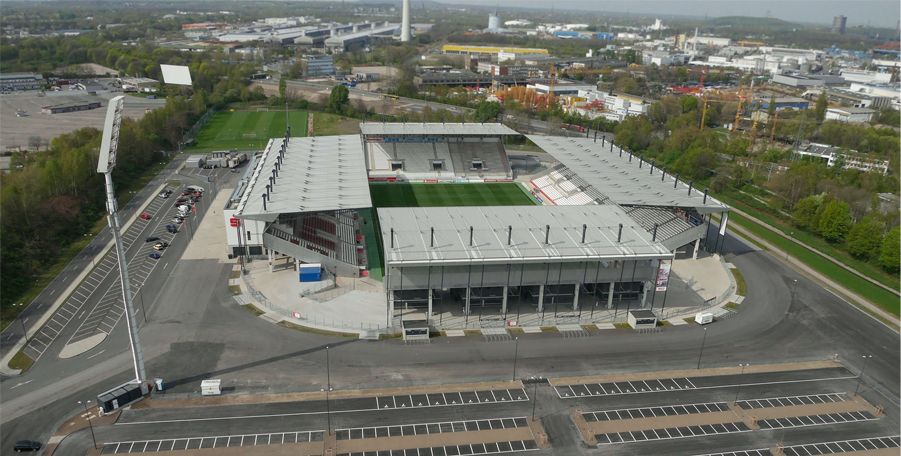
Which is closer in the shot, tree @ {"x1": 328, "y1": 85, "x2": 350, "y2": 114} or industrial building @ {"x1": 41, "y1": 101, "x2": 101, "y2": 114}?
industrial building @ {"x1": 41, "y1": 101, "x2": 101, "y2": 114}

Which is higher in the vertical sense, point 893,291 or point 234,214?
point 234,214

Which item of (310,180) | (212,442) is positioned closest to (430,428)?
(212,442)

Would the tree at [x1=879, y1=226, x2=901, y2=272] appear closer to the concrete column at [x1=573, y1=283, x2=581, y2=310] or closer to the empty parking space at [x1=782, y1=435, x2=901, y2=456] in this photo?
the empty parking space at [x1=782, y1=435, x2=901, y2=456]

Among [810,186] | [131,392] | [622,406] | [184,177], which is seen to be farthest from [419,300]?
[810,186]

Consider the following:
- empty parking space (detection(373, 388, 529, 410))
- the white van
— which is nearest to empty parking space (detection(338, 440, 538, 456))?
empty parking space (detection(373, 388, 529, 410))

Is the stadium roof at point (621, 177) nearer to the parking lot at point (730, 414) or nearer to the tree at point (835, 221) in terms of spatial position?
the tree at point (835, 221)

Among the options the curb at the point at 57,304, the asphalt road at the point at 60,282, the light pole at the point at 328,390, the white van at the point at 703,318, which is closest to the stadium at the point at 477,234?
the white van at the point at 703,318

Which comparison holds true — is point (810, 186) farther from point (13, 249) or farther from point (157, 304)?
point (13, 249)
